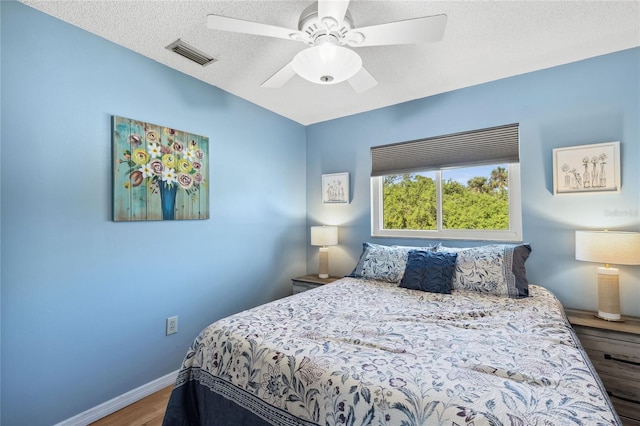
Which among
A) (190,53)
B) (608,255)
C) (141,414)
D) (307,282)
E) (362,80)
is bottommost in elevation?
(141,414)

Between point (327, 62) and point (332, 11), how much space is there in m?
0.22

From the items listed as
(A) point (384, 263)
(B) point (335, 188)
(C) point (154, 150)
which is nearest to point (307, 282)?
(A) point (384, 263)

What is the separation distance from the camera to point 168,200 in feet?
7.10

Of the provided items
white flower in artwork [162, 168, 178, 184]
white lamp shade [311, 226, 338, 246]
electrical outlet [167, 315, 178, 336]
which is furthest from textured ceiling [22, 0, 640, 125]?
electrical outlet [167, 315, 178, 336]

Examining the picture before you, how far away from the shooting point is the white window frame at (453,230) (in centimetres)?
242

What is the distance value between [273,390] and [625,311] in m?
2.42

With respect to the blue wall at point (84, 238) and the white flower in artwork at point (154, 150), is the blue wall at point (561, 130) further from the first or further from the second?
the white flower in artwork at point (154, 150)

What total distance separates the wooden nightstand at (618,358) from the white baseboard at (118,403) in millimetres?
2829

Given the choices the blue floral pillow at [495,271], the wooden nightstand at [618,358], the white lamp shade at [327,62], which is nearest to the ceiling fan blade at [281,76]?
the white lamp shade at [327,62]

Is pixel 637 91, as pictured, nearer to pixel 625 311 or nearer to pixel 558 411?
pixel 625 311

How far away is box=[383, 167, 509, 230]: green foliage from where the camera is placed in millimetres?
2539

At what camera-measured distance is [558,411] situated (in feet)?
2.57

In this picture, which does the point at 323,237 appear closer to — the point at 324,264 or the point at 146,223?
the point at 324,264

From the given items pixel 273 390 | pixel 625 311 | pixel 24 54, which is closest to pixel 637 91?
pixel 625 311
